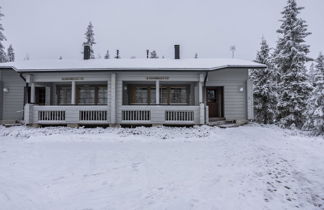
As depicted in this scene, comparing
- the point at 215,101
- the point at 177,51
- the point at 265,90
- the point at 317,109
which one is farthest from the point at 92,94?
the point at 317,109

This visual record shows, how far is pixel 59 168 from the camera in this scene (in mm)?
4613

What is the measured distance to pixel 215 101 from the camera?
39.8 feet

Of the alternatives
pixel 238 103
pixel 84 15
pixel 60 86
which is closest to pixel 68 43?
pixel 84 15

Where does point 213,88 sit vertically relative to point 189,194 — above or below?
above

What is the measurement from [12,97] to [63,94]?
114 inches

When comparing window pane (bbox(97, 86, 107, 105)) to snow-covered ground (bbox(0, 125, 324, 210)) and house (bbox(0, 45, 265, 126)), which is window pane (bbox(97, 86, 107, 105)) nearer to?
house (bbox(0, 45, 265, 126))

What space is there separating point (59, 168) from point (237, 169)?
14.5 ft

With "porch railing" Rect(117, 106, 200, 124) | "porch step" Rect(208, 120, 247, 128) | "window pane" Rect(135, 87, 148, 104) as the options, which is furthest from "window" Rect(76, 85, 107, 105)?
"porch step" Rect(208, 120, 247, 128)

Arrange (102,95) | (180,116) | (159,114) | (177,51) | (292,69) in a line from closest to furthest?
1. (159,114)
2. (180,116)
3. (292,69)
4. (102,95)
5. (177,51)

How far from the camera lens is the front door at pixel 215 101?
11812 mm

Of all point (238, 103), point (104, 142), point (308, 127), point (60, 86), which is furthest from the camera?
point (60, 86)

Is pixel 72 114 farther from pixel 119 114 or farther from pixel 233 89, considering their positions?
pixel 233 89

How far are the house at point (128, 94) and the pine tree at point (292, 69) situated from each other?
3.11 m

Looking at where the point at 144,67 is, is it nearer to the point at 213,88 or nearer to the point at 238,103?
the point at 213,88
